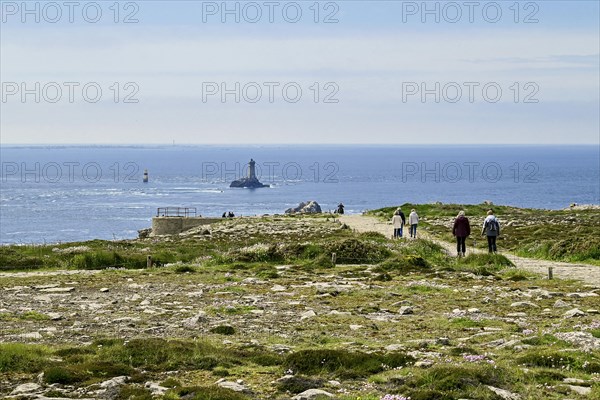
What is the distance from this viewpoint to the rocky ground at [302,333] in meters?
12.6

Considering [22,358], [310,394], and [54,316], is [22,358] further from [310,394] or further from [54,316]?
[54,316]

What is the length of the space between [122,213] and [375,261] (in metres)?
127

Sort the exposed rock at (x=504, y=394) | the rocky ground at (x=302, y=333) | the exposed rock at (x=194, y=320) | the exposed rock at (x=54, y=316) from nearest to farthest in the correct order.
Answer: the exposed rock at (x=504, y=394) < the rocky ground at (x=302, y=333) < the exposed rock at (x=194, y=320) < the exposed rock at (x=54, y=316)

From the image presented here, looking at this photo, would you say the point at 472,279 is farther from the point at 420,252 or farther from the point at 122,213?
the point at 122,213

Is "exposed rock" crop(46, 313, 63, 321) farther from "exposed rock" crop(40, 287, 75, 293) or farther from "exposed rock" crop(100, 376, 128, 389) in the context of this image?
"exposed rock" crop(100, 376, 128, 389)

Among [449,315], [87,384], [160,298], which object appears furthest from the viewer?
[160,298]

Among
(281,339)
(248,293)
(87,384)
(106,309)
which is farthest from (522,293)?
(87,384)

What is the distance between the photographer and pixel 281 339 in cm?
1661

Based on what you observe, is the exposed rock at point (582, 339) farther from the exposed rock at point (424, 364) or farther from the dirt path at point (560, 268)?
the dirt path at point (560, 268)

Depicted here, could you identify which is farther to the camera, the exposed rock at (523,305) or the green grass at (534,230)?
the green grass at (534,230)

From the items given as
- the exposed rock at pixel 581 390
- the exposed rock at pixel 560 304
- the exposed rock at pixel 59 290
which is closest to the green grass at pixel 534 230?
the exposed rock at pixel 560 304

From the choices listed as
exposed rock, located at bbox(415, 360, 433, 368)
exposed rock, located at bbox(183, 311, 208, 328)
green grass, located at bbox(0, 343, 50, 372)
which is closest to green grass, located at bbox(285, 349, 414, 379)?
exposed rock, located at bbox(415, 360, 433, 368)

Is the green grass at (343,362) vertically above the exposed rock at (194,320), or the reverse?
the green grass at (343,362)

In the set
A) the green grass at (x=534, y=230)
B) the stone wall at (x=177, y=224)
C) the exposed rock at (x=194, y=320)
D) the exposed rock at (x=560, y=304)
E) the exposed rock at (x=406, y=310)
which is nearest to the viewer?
the exposed rock at (x=194, y=320)
